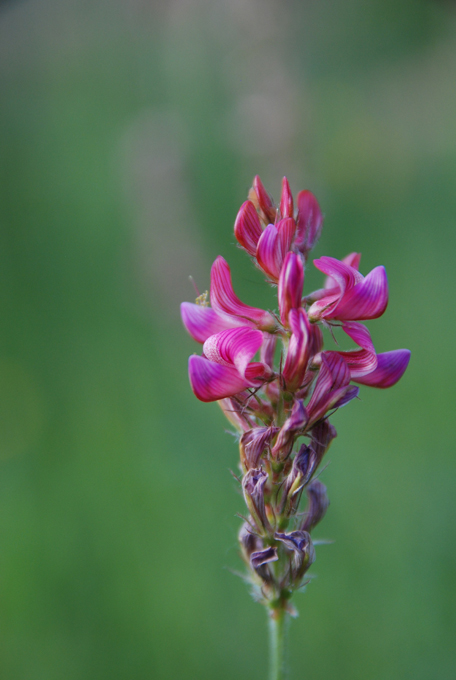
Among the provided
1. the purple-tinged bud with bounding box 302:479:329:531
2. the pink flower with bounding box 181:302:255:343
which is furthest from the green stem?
the pink flower with bounding box 181:302:255:343

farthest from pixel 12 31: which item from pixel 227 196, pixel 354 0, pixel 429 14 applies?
pixel 429 14

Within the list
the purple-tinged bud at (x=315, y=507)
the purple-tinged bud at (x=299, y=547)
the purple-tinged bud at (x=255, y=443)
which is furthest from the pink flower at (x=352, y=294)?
the purple-tinged bud at (x=299, y=547)

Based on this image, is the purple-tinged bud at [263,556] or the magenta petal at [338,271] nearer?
the magenta petal at [338,271]

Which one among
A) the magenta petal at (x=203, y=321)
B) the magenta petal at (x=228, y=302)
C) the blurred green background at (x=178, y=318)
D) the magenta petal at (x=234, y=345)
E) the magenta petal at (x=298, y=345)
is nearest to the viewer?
the magenta petal at (x=298, y=345)

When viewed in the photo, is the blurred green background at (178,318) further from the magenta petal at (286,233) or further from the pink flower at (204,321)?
the magenta petal at (286,233)

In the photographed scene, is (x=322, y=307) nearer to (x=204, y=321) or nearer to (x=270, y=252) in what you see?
(x=270, y=252)
